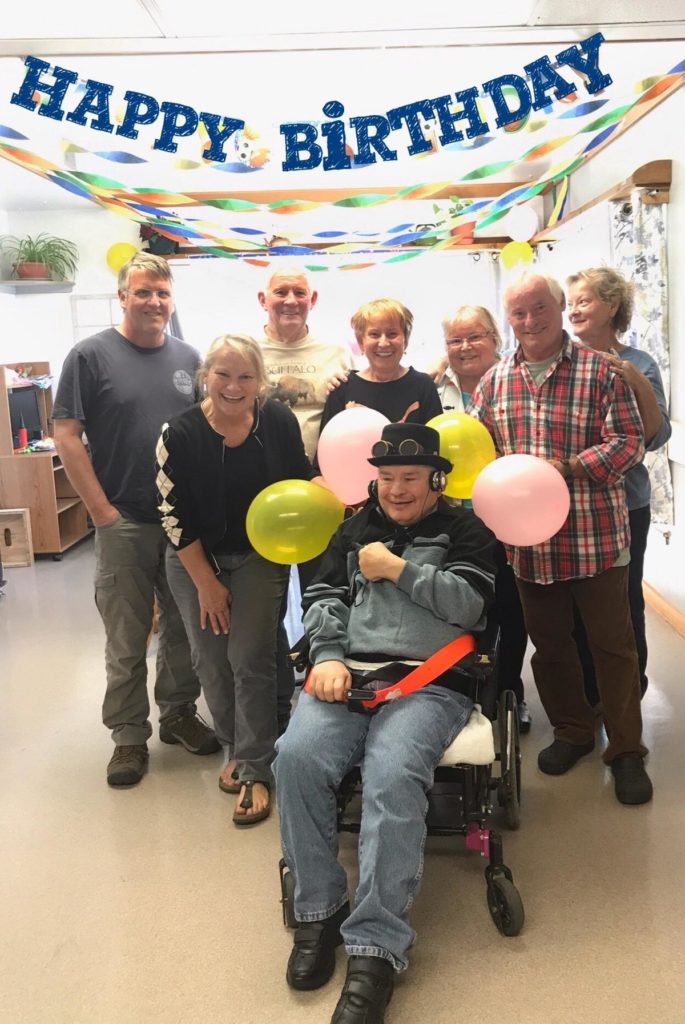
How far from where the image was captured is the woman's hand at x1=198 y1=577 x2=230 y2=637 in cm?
262

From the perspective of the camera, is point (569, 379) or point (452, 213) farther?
point (452, 213)

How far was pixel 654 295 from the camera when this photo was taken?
439 centimetres

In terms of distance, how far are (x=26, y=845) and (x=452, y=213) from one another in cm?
436

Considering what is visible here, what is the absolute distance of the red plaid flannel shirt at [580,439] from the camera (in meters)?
2.52

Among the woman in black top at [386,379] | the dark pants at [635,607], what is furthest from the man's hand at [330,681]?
the dark pants at [635,607]

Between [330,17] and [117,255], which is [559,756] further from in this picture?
[117,255]

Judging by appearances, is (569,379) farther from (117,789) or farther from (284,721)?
(117,789)

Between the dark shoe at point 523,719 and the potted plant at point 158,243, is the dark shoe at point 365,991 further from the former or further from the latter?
the potted plant at point 158,243

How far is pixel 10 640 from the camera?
14.9 ft

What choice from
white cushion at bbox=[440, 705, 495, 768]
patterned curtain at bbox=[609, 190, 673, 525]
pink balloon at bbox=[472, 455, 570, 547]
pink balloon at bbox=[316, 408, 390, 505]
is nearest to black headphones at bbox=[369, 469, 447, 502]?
pink balloon at bbox=[472, 455, 570, 547]

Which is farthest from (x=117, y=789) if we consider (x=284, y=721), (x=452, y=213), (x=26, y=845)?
(x=452, y=213)

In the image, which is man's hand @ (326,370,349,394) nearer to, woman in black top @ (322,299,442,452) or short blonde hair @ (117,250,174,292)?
woman in black top @ (322,299,442,452)

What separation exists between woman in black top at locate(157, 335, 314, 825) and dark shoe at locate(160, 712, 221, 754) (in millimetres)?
343

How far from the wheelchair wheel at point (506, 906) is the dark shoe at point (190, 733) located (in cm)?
→ 129
